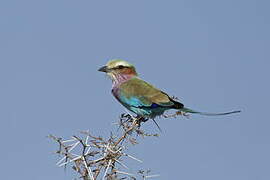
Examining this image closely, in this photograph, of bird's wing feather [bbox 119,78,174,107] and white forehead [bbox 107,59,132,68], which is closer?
bird's wing feather [bbox 119,78,174,107]

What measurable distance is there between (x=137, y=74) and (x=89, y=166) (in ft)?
11.8

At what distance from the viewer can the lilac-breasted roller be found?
202 inches

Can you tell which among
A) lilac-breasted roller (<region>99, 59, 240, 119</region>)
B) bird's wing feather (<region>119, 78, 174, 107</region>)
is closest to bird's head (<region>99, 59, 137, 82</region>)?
lilac-breasted roller (<region>99, 59, 240, 119</region>)

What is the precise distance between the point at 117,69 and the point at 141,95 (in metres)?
0.54

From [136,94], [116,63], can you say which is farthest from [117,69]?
[136,94]

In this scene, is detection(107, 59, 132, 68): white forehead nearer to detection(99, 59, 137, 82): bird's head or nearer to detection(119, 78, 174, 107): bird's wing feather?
detection(99, 59, 137, 82): bird's head

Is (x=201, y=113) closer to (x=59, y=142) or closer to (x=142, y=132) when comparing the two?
(x=142, y=132)

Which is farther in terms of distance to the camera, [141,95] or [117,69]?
[117,69]

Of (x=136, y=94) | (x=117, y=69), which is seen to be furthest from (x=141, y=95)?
(x=117, y=69)

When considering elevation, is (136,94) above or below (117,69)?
below

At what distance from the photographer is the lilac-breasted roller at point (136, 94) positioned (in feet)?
16.9

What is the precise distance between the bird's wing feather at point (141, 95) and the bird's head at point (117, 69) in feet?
0.38

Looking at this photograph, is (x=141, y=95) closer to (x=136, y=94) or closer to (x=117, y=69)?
(x=136, y=94)

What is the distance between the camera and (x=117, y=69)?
591 cm
